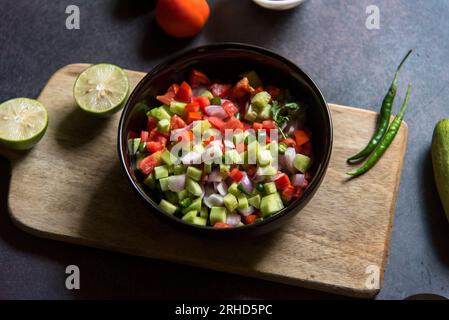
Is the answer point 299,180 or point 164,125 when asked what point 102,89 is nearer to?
point 164,125

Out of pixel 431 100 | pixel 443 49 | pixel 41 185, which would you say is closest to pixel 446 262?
pixel 431 100

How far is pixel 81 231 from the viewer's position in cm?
278

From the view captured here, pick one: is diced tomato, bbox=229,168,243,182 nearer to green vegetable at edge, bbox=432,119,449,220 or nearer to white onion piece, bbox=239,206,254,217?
white onion piece, bbox=239,206,254,217

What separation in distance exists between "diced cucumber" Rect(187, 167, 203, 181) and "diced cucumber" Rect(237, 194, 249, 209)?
0.65 feet

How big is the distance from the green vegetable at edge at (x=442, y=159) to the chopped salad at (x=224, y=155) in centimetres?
68

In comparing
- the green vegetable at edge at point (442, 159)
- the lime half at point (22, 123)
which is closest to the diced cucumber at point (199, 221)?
the lime half at point (22, 123)

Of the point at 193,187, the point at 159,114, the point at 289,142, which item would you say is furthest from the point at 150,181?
the point at 289,142

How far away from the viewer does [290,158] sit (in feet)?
8.56

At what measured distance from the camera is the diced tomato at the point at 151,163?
2621 mm

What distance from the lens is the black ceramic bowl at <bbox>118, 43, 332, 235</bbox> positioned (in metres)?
2.56

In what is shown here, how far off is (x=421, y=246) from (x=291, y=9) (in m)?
1.49

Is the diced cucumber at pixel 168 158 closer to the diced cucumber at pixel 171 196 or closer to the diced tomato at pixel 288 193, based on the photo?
the diced cucumber at pixel 171 196

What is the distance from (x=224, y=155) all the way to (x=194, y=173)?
153 millimetres

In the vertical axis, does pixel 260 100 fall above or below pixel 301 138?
above
